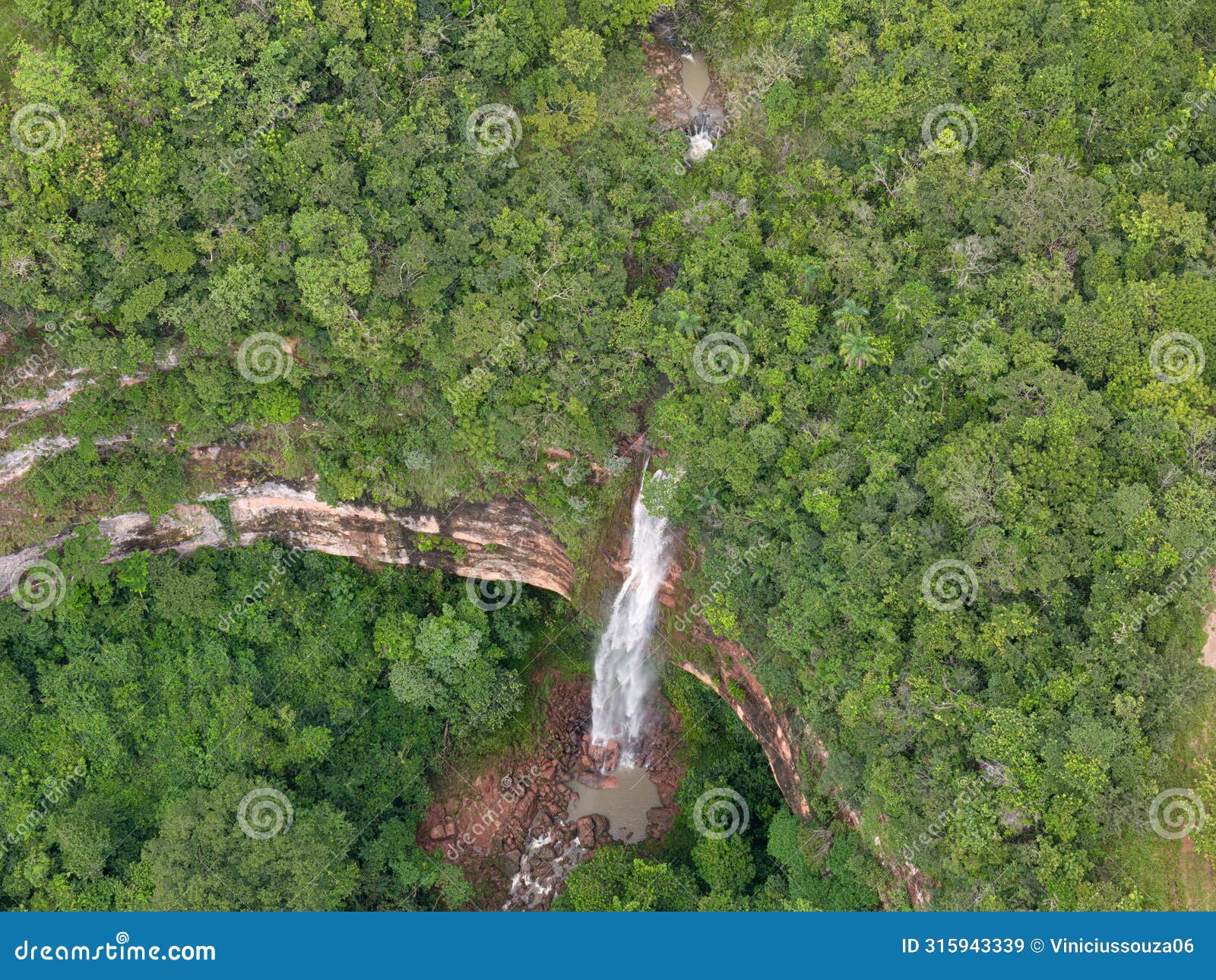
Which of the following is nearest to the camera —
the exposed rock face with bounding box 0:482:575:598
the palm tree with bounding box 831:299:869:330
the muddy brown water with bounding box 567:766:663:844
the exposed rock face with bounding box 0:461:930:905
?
the palm tree with bounding box 831:299:869:330

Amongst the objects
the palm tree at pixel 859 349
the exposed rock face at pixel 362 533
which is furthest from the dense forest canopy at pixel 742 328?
the exposed rock face at pixel 362 533

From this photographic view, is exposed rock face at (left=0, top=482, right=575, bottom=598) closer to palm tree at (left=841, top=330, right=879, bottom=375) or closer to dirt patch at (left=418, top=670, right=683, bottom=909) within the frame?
dirt patch at (left=418, top=670, right=683, bottom=909)

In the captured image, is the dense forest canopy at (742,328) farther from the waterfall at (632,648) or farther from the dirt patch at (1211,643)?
the waterfall at (632,648)

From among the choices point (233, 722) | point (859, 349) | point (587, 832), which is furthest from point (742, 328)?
point (233, 722)

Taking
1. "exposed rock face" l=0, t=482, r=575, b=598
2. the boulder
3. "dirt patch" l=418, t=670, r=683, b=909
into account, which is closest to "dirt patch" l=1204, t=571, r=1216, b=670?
"dirt patch" l=418, t=670, r=683, b=909

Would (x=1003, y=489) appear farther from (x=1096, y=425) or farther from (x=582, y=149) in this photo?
(x=582, y=149)

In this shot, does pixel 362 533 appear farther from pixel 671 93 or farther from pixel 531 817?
pixel 671 93
